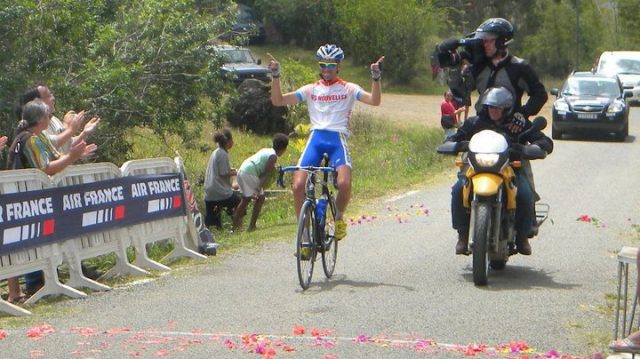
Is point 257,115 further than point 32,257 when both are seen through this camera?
Yes

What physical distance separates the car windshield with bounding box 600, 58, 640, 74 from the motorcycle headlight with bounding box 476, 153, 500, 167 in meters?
34.5

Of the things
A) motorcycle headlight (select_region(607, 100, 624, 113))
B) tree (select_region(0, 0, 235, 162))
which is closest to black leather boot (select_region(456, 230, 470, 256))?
tree (select_region(0, 0, 235, 162))

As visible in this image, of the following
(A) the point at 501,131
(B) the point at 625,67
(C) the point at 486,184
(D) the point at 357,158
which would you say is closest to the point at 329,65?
(A) the point at 501,131

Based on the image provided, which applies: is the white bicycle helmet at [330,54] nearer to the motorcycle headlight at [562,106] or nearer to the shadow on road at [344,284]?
the shadow on road at [344,284]

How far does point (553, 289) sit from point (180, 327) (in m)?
Answer: 3.24

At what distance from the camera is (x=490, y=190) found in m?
9.47

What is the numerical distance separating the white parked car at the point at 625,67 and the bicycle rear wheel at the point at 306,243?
34.2m

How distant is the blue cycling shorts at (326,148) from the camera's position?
10.2m

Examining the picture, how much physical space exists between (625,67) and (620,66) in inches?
10.3

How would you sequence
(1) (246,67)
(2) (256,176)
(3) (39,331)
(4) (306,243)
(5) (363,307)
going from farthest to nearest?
(1) (246,67) → (2) (256,176) → (4) (306,243) → (5) (363,307) → (3) (39,331)

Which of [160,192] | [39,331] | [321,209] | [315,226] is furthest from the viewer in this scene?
[160,192]

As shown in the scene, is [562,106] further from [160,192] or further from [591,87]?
[160,192]

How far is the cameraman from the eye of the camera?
1026 centimetres

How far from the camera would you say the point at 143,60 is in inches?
685
